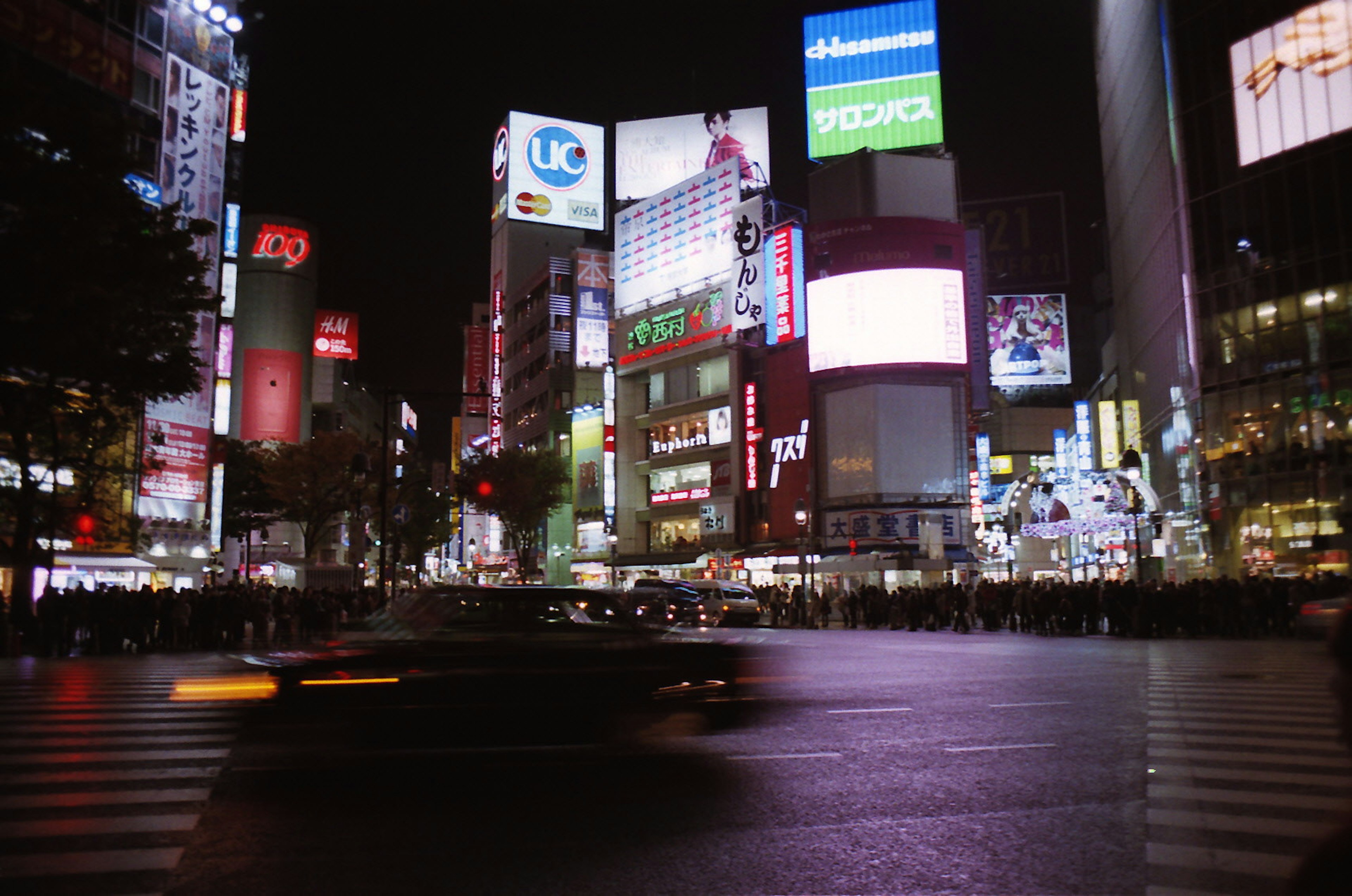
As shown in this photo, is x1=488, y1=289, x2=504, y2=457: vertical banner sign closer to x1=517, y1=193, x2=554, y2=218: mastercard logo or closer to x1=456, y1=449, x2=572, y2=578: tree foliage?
x1=517, y1=193, x2=554, y2=218: mastercard logo

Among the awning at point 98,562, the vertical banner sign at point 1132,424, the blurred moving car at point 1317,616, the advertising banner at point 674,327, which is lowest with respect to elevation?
the blurred moving car at point 1317,616

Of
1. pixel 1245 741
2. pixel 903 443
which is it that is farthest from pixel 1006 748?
pixel 903 443

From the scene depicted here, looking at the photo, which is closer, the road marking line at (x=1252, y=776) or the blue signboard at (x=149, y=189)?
the road marking line at (x=1252, y=776)

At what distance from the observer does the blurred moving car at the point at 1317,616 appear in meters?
21.2

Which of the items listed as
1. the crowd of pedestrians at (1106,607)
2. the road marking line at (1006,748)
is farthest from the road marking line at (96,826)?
the crowd of pedestrians at (1106,607)

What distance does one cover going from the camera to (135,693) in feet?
45.9

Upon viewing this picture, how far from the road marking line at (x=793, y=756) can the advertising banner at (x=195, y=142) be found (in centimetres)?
3260

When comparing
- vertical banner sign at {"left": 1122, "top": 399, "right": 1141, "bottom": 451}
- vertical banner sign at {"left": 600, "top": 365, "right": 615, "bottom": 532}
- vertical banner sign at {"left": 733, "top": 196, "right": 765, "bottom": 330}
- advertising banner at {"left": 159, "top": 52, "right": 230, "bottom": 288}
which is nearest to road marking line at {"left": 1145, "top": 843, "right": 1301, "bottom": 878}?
advertising banner at {"left": 159, "top": 52, "right": 230, "bottom": 288}

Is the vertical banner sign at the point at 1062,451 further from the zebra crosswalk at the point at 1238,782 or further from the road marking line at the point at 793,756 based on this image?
the road marking line at the point at 793,756

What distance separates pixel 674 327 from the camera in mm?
63062

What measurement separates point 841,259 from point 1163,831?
152 ft

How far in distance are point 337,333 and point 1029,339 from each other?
62778 millimetres

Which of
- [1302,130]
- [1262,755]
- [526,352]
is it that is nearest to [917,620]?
[1302,130]

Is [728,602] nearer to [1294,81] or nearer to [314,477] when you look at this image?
[314,477]
